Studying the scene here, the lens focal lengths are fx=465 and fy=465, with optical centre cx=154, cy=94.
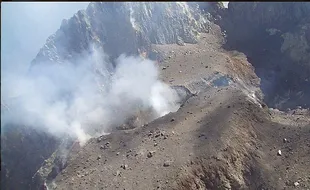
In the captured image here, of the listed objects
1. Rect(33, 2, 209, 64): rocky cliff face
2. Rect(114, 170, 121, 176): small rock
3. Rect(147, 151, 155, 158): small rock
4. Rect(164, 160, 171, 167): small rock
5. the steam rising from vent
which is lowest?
Rect(164, 160, 171, 167): small rock

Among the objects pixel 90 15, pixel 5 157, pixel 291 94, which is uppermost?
pixel 90 15

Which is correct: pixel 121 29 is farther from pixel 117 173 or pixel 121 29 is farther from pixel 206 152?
pixel 206 152

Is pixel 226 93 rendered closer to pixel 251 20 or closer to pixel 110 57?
pixel 110 57

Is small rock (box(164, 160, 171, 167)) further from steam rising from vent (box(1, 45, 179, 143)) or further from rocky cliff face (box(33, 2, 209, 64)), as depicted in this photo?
rocky cliff face (box(33, 2, 209, 64))

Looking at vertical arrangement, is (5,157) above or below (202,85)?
above

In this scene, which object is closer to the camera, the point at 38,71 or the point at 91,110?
the point at 91,110

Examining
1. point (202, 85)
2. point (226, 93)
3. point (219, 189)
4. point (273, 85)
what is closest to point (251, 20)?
point (273, 85)

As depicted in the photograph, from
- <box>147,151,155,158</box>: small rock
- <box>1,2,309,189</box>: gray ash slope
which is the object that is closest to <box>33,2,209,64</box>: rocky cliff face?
<box>1,2,309,189</box>: gray ash slope

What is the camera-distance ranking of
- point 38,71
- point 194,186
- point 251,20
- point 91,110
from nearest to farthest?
point 194,186
point 91,110
point 38,71
point 251,20
